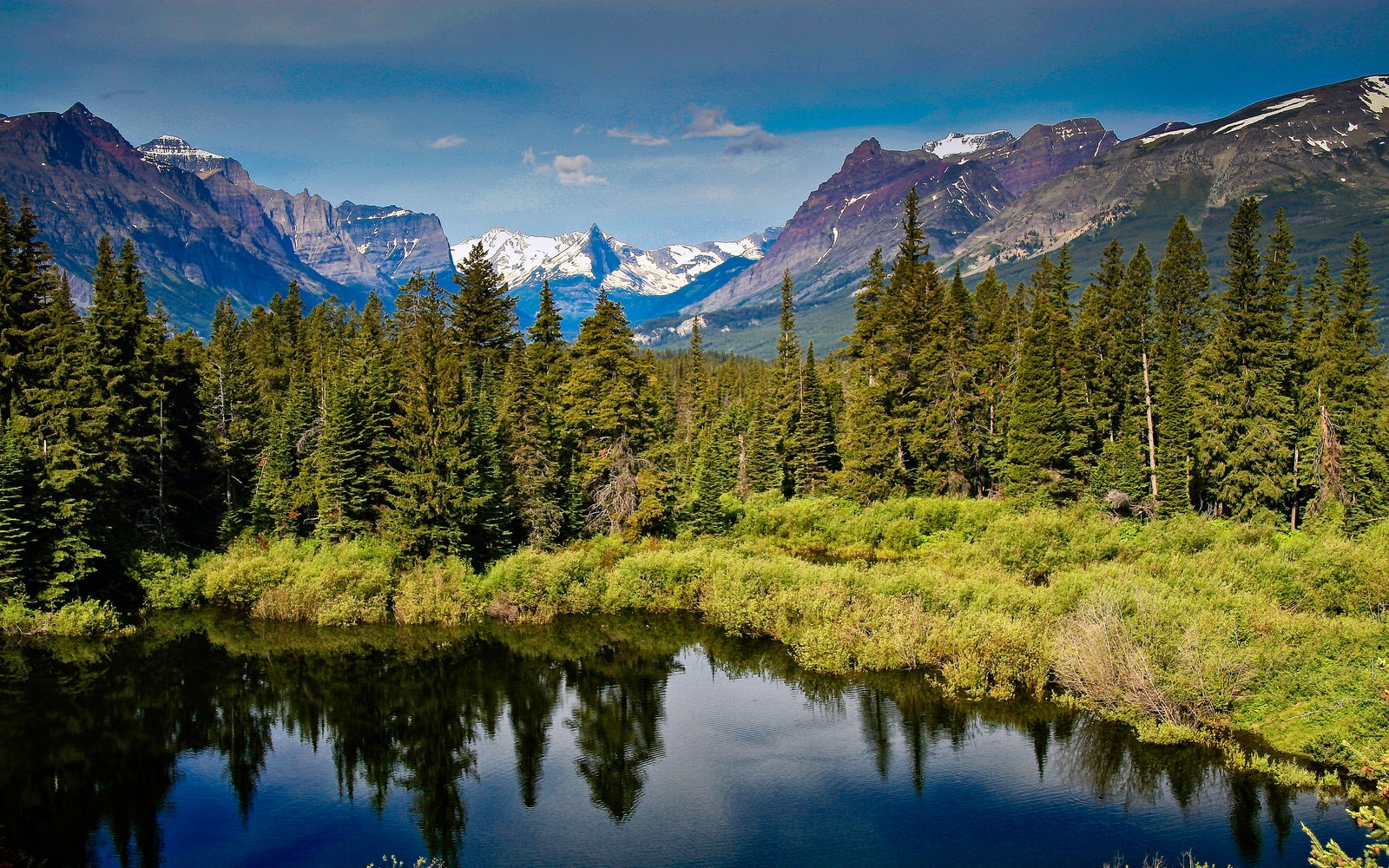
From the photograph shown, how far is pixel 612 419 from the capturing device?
48500mm

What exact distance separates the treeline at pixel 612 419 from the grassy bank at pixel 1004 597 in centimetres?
327

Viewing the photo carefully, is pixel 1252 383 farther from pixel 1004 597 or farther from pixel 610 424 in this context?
pixel 610 424

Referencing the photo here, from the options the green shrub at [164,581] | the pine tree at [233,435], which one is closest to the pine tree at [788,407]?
the pine tree at [233,435]

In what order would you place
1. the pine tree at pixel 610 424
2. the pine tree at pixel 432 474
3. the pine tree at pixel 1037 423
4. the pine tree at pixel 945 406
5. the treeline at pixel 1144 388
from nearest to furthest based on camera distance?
the pine tree at pixel 432 474
the pine tree at pixel 610 424
the treeline at pixel 1144 388
the pine tree at pixel 1037 423
the pine tree at pixel 945 406

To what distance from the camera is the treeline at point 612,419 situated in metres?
43.2

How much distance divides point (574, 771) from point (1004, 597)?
1818 centimetres

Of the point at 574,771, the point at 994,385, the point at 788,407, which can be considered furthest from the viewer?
the point at 788,407

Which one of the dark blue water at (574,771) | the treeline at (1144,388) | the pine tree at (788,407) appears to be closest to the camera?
the dark blue water at (574,771)

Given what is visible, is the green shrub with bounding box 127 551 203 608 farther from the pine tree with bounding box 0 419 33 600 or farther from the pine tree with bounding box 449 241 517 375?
the pine tree with bounding box 449 241 517 375

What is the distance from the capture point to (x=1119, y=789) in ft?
76.4

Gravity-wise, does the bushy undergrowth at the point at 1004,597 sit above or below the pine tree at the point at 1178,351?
below

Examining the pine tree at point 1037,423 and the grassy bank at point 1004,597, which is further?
the pine tree at point 1037,423

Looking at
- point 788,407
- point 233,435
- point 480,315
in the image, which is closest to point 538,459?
point 233,435

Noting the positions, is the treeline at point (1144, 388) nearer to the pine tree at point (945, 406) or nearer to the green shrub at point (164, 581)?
the pine tree at point (945, 406)
